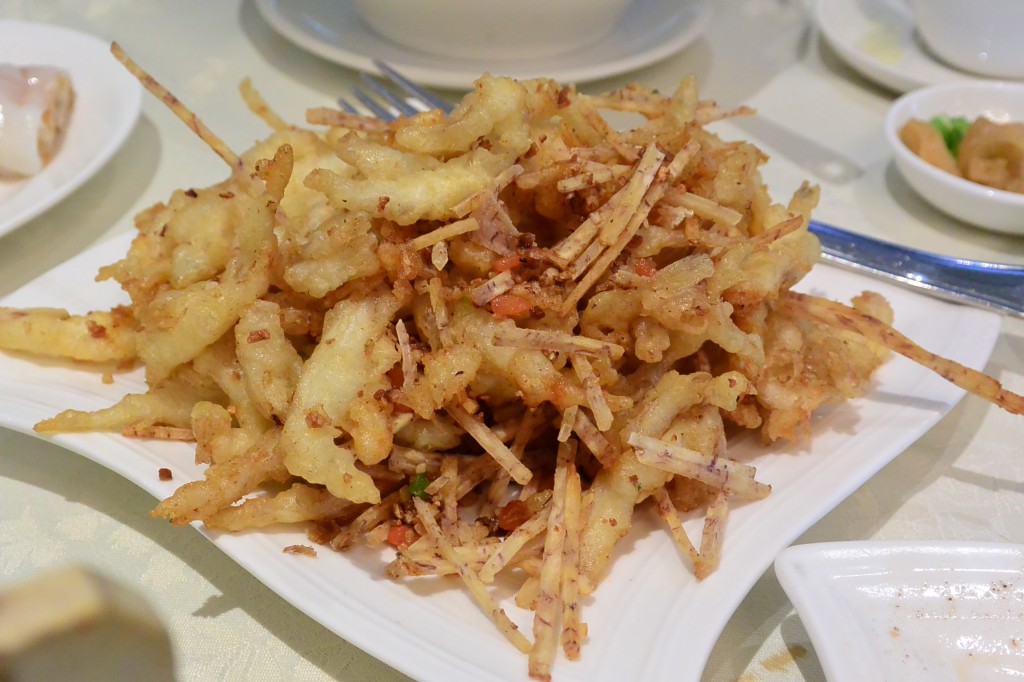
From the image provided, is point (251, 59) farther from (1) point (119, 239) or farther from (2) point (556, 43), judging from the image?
(1) point (119, 239)

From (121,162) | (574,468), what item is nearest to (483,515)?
(574,468)

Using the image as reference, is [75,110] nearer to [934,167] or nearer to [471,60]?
[471,60]

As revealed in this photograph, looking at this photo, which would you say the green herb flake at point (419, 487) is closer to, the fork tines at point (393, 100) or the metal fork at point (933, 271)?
the metal fork at point (933, 271)

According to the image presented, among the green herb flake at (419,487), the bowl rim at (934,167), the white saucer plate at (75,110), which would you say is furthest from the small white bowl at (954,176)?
the white saucer plate at (75,110)

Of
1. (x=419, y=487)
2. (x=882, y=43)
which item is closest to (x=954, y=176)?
→ (x=882, y=43)

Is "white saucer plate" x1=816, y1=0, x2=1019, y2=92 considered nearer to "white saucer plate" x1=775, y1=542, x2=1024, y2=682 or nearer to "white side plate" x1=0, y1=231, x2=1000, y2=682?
"white side plate" x1=0, y1=231, x2=1000, y2=682

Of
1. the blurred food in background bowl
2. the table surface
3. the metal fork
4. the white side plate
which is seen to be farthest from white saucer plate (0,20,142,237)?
the blurred food in background bowl
